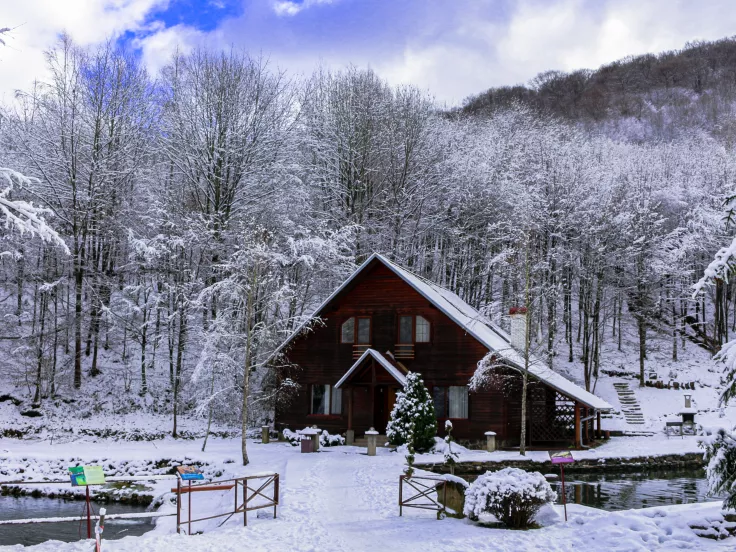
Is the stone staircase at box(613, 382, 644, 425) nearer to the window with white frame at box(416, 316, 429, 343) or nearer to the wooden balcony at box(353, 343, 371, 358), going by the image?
the window with white frame at box(416, 316, 429, 343)

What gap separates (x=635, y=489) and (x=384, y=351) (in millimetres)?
12003

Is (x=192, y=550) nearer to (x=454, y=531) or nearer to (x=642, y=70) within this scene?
(x=454, y=531)

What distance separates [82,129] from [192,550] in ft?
86.8

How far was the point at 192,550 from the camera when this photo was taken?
1131 cm

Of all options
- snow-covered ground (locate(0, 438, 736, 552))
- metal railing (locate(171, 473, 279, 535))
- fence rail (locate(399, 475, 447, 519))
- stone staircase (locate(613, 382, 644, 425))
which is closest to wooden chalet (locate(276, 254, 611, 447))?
stone staircase (locate(613, 382, 644, 425))

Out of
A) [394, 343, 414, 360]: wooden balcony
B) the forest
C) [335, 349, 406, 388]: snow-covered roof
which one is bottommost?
[335, 349, 406, 388]: snow-covered roof

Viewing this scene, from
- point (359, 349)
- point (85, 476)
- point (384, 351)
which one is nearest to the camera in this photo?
point (85, 476)

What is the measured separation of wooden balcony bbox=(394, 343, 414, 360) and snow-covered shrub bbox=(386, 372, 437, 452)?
3658 millimetres

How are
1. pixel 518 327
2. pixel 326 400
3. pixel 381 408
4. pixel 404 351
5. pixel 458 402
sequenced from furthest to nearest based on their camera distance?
pixel 518 327 → pixel 326 400 → pixel 381 408 → pixel 404 351 → pixel 458 402

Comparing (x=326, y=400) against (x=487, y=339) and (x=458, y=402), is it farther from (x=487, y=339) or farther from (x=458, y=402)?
(x=487, y=339)

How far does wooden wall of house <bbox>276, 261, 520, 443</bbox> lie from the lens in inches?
1083

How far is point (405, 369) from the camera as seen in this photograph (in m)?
28.4

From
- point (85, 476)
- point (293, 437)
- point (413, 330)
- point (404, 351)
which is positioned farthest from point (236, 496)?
point (413, 330)

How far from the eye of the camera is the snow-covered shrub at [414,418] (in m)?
24.5
